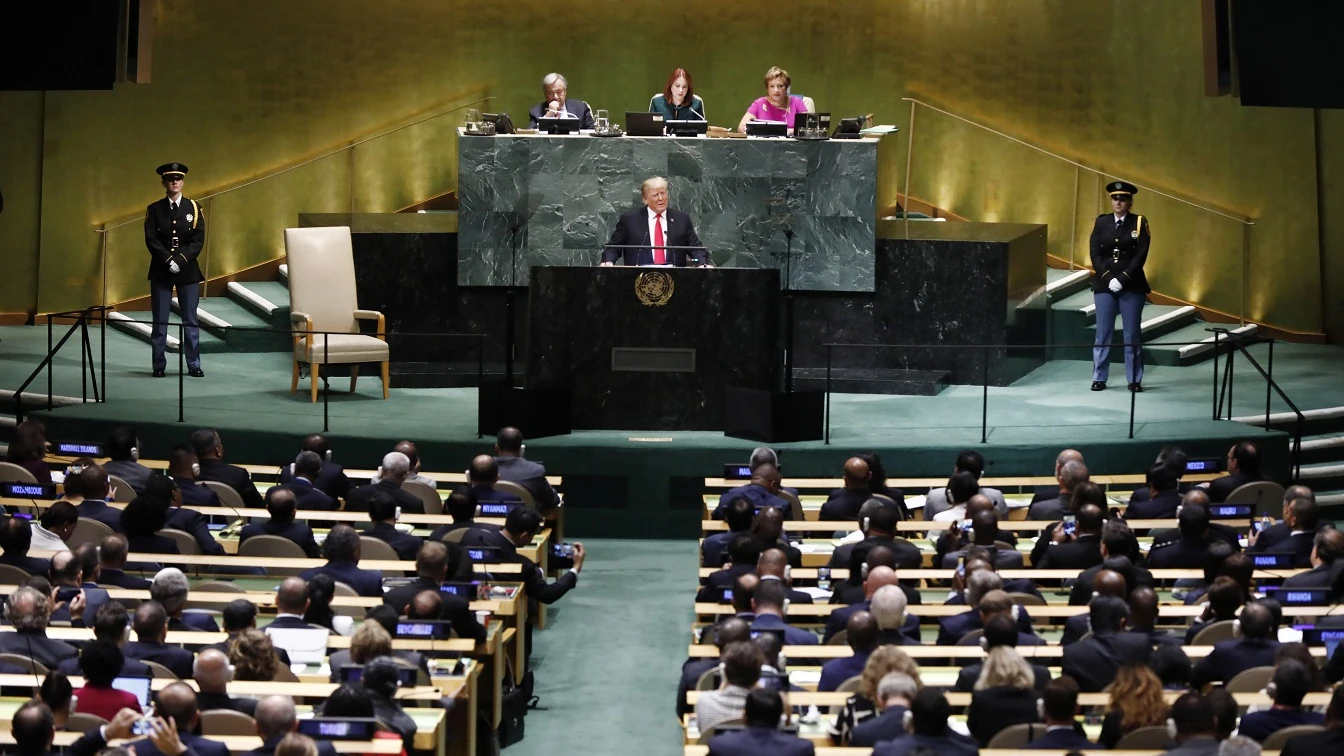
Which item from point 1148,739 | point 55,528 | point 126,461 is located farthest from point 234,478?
point 1148,739

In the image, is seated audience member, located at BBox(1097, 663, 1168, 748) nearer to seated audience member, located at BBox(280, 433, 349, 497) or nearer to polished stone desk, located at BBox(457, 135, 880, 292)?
seated audience member, located at BBox(280, 433, 349, 497)

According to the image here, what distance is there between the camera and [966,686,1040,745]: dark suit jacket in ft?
21.6

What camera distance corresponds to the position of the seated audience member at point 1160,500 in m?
10.3

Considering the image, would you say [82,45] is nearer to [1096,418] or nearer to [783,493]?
[783,493]

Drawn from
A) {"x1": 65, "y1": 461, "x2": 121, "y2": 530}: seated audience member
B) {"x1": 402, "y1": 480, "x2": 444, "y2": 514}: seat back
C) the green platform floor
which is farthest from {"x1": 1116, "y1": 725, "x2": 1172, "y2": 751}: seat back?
the green platform floor

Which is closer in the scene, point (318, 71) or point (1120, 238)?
point (1120, 238)

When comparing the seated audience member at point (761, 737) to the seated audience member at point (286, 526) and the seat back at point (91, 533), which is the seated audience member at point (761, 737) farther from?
the seat back at point (91, 533)

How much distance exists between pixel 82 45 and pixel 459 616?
9.93ft

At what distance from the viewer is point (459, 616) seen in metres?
7.78

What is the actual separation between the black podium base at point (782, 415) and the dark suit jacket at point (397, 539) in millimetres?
3498

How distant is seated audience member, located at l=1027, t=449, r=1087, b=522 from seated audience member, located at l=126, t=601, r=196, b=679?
4.76 m

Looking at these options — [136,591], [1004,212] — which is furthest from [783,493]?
[1004,212]

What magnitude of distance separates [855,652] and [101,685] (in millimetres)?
2723

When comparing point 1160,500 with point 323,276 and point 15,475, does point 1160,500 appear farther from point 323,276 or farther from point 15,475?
point 323,276
